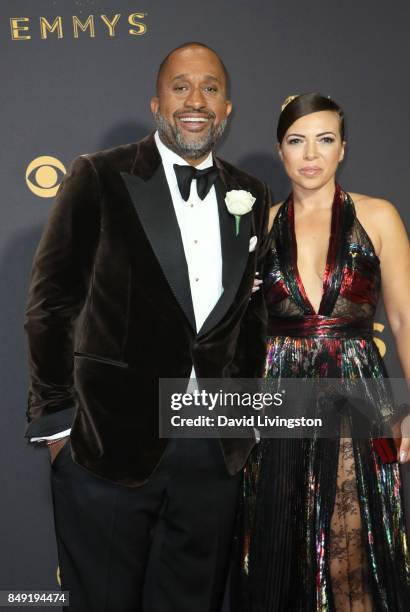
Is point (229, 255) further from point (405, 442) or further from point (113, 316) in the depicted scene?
point (405, 442)

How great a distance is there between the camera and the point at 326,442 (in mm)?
2449

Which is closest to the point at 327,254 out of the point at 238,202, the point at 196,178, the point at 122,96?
the point at 238,202

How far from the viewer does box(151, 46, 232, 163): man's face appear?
2170 mm

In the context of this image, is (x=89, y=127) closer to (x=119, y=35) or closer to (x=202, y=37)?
(x=119, y=35)

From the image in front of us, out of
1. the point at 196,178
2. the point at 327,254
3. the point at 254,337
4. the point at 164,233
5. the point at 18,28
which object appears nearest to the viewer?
the point at 164,233

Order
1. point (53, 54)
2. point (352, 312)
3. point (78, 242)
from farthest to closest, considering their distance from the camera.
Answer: point (53, 54), point (352, 312), point (78, 242)

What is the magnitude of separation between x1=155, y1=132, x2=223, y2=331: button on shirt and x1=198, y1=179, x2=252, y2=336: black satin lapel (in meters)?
0.02

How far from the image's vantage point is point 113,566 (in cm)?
216

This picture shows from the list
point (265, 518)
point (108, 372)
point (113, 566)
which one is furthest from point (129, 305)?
point (265, 518)

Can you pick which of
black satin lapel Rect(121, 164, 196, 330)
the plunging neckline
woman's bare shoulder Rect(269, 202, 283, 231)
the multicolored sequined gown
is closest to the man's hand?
black satin lapel Rect(121, 164, 196, 330)

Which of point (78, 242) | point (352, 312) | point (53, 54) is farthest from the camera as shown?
point (53, 54)

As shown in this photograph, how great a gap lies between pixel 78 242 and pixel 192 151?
0.44 m

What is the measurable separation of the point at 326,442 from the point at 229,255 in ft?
2.45

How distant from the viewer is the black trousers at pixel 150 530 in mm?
2131
